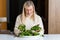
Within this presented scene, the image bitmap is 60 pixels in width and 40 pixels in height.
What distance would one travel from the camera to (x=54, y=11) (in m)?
3.05

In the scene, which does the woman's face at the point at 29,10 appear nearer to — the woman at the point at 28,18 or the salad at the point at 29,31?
the woman at the point at 28,18

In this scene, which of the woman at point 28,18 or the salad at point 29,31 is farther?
the woman at point 28,18

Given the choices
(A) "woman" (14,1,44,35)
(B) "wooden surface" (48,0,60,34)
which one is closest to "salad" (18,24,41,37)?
(A) "woman" (14,1,44,35)

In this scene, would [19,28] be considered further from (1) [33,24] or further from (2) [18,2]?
(2) [18,2]

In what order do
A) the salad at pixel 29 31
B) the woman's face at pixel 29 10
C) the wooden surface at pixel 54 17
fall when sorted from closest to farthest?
the salad at pixel 29 31 < the woman's face at pixel 29 10 < the wooden surface at pixel 54 17

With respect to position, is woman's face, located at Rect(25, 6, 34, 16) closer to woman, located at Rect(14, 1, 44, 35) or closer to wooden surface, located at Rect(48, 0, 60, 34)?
woman, located at Rect(14, 1, 44, 35)

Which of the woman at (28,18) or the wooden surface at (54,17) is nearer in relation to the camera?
the woman at (28,18)

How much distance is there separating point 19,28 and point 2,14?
245 centimetres

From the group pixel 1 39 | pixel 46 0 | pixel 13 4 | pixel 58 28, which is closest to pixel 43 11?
pixel 46 0

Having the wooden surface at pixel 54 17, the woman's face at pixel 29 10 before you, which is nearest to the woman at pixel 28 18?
the woman's face at pixel 29 10

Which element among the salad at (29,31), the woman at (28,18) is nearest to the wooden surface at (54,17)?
the woman at (28,18)

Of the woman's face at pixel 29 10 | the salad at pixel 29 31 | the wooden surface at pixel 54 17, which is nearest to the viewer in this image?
the salad at pixel 29 31

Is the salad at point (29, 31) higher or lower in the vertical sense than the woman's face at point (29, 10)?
lower

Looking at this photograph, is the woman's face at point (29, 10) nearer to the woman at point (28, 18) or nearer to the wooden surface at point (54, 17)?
the woman at point (28, 18)
